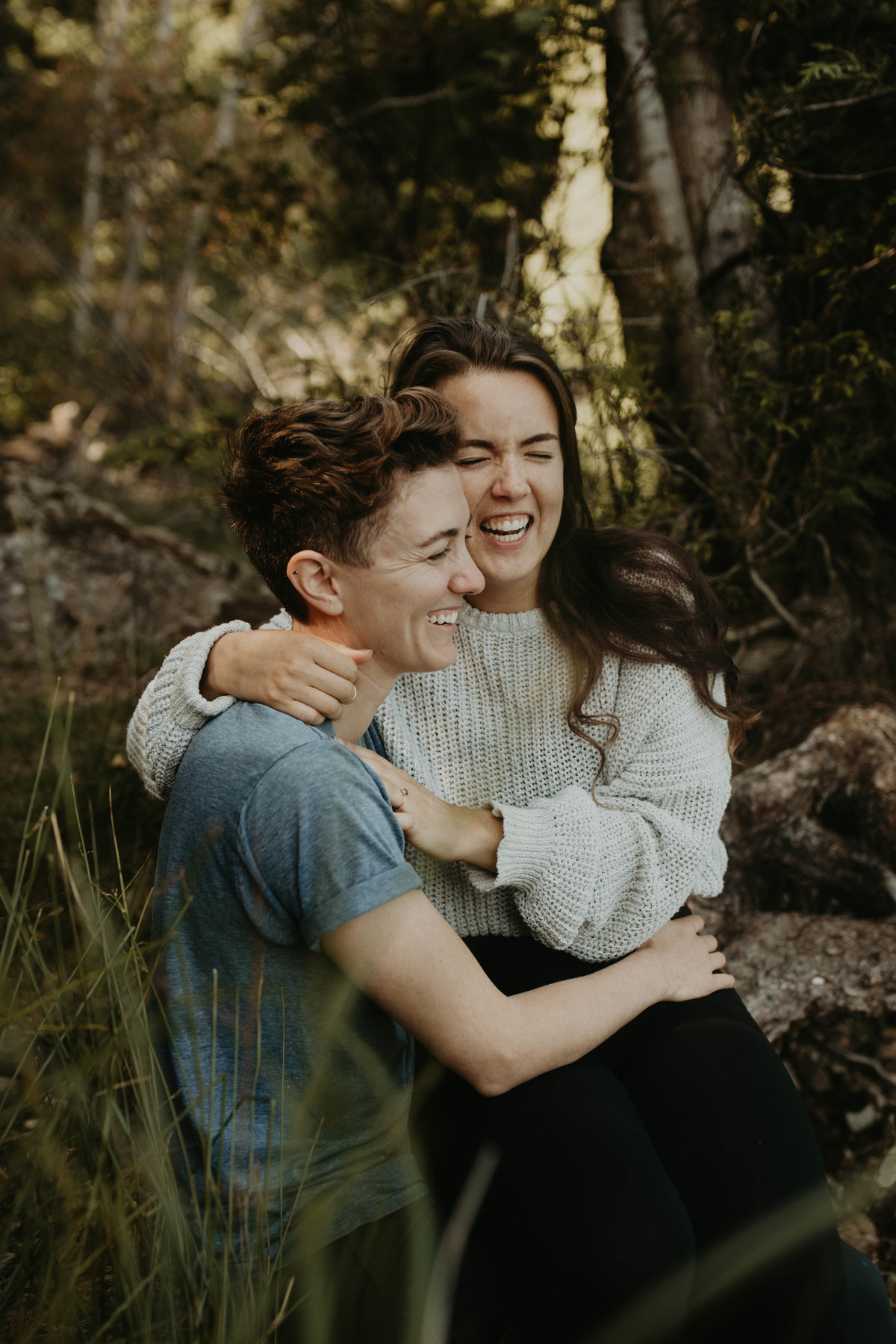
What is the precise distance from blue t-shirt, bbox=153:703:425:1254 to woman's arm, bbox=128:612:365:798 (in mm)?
67

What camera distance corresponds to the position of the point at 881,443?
3.00 meters

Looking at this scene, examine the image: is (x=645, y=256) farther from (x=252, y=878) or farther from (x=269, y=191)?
(x=252, y=878)

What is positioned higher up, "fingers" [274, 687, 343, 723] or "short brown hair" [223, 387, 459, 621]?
"short brown hair" [223, 387, 459, 621]

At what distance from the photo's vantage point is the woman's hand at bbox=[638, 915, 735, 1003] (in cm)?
193

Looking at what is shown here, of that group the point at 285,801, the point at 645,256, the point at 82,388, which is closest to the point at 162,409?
the point at 645,256

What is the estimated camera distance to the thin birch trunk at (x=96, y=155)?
25.3 ft

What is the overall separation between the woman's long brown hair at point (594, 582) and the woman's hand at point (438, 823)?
1.23ft

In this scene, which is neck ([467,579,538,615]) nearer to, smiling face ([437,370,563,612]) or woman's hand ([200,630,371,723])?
smiling face ([437,370,563,612])

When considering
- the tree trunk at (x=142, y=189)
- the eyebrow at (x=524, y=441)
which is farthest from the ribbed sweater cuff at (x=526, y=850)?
the tree trunk at (x=142, y=189)

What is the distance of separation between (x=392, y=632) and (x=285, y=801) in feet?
1.67

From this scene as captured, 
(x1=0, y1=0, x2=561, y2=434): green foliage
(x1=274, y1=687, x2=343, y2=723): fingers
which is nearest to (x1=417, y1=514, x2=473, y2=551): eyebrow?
(x1=274, y1=687, x2=343, y2=723): fingers

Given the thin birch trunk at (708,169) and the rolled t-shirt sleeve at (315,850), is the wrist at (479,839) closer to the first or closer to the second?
the rolled t-shirt sleeve at (315,850)

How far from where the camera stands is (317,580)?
70.2 inches

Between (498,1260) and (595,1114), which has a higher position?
(595,1114)
